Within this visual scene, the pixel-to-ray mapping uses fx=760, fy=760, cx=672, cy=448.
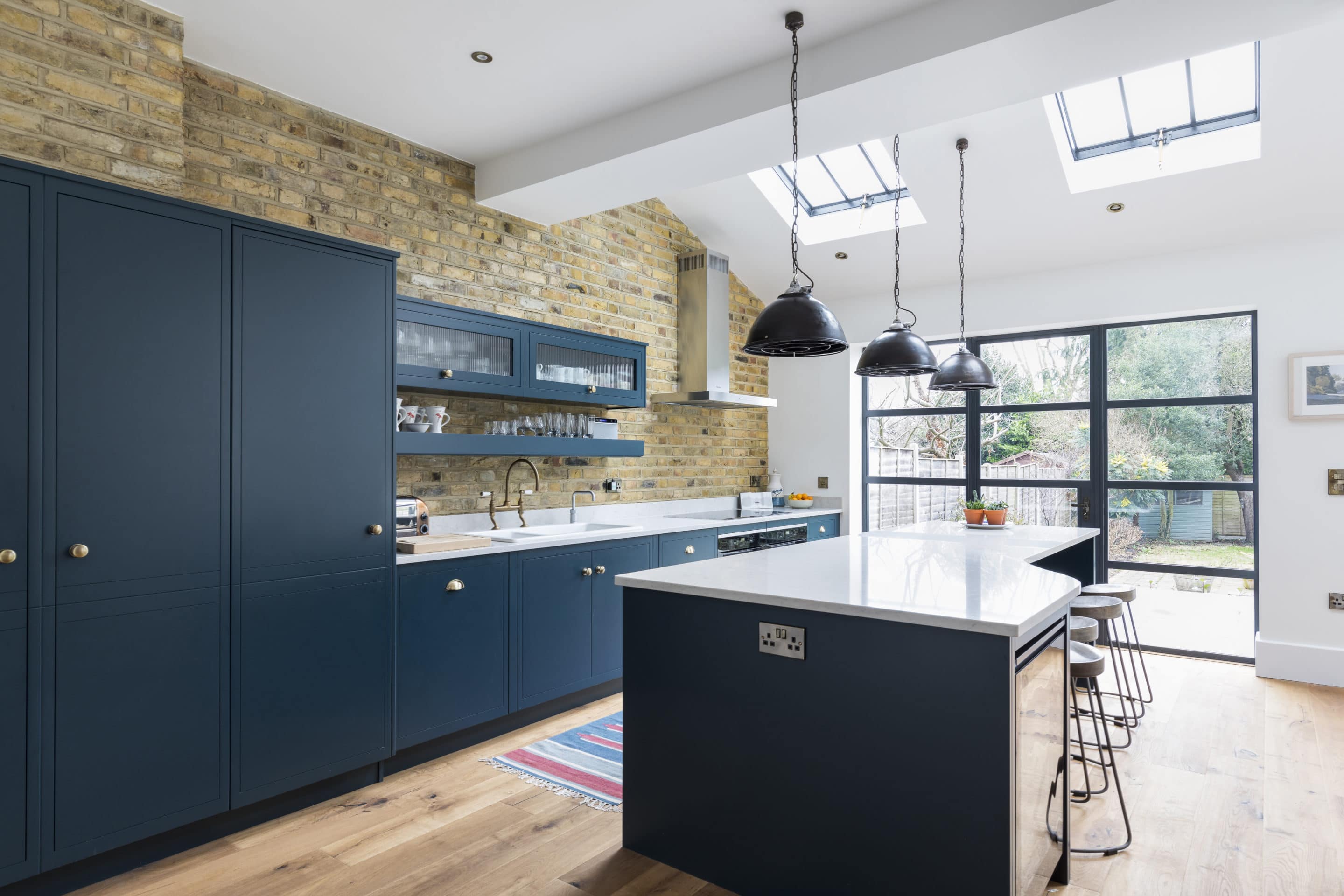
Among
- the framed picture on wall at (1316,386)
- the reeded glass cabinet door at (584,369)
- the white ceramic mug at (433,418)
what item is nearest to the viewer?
the white ceramic mug at (433,418)

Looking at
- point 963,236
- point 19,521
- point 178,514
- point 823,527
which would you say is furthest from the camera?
point 823,527

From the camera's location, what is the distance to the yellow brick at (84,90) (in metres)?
2.44

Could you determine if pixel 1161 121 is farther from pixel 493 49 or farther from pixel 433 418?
pixel 433 418

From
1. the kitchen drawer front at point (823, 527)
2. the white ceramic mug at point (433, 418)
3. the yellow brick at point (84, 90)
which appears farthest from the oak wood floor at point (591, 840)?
the kitchen drawer front at point (823, 527)

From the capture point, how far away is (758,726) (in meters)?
2.15

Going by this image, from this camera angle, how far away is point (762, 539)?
508 centimetres

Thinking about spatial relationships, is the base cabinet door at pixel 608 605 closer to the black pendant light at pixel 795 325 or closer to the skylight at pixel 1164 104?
the black pendant light at pixel 795 325

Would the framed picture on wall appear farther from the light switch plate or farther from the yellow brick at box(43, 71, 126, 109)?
the yellow brick at box(43, 71, 126, 109)

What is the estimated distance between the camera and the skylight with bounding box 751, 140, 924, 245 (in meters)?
4.94

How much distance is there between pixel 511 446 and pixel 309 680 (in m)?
1.44

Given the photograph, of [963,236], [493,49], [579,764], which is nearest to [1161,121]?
[963,236]

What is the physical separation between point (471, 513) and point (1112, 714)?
3383 mm

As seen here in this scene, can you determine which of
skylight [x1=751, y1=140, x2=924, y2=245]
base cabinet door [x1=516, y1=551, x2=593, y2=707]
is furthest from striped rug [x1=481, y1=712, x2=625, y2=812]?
skylight [x1=751, y1=140, x2=924, y2=245]

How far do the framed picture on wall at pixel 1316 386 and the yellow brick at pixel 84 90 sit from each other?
18.7 feet
